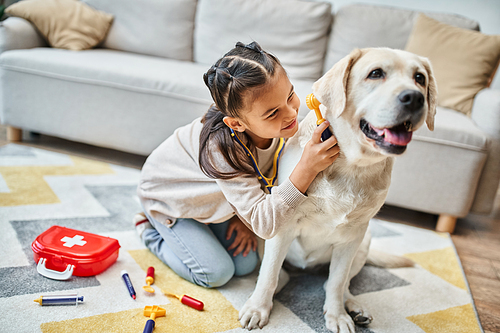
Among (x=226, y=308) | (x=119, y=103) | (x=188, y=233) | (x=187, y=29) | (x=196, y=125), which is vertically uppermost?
(x=187, y=29)

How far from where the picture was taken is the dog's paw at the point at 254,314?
43.6 inches

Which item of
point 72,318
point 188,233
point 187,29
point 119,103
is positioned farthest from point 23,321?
point 187,29

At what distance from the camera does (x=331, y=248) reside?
1211 millimetres

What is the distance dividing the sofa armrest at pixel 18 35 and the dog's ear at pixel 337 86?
2089 millimetres

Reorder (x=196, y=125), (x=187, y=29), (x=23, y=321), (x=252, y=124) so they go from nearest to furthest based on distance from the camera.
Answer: (x=23, y=321)
(x=252, y=124)
(x=196, y=125)
(x=187, y=29)

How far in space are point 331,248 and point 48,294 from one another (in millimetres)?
823

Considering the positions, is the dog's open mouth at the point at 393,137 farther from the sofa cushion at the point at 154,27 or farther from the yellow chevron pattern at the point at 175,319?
the sofa cushion at the point at 154,27

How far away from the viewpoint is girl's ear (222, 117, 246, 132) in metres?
1.13

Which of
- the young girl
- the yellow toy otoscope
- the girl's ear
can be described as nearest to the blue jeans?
the young girl

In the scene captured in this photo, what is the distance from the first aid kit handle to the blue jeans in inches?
11.6

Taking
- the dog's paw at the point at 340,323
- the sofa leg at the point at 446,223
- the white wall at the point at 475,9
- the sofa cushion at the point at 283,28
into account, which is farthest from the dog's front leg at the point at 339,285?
the white wall at the point at 475,9

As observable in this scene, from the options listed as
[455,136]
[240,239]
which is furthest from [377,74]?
[455,136]

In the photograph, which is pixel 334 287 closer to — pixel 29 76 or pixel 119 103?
pixel 119 103

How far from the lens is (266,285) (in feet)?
3.72
